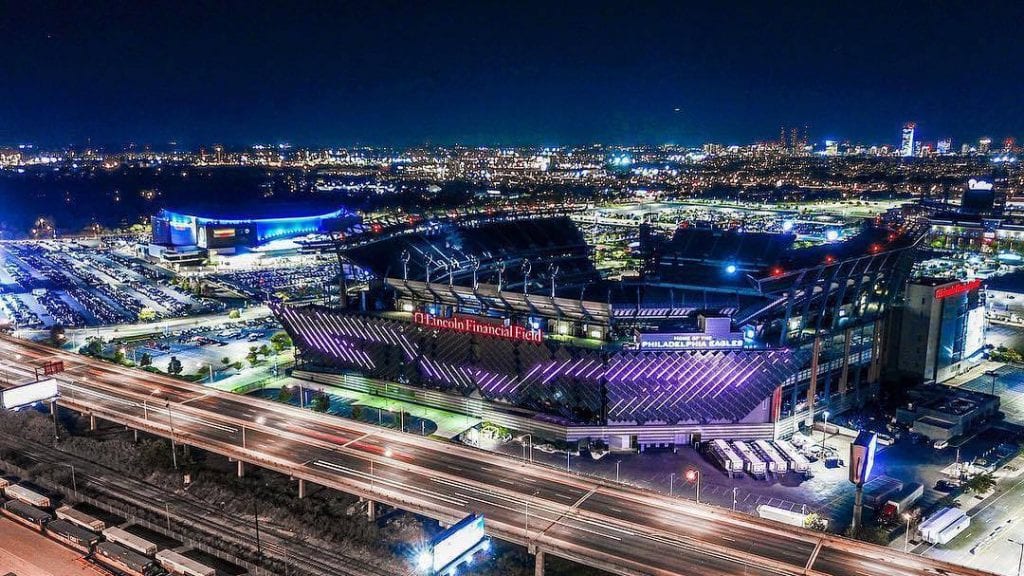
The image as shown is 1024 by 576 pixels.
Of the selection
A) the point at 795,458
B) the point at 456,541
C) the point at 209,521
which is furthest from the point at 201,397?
the point at 795,458

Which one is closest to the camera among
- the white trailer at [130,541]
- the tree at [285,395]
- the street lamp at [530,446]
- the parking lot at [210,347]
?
the white trailer at [130,541]

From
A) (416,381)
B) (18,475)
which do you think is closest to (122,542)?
(18,475)

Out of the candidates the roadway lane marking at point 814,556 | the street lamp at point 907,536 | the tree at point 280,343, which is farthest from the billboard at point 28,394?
the street lamp at point 907,536

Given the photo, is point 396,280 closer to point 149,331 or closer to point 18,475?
point 18,475

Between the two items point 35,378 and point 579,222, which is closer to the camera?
point 35,378

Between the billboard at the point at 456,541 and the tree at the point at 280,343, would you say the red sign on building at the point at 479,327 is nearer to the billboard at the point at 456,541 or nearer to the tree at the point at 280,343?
the billboard at the point at 456,541

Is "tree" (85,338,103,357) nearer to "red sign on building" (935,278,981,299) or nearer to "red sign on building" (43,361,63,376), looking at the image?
"red sign on building" (43,361,63,376)
